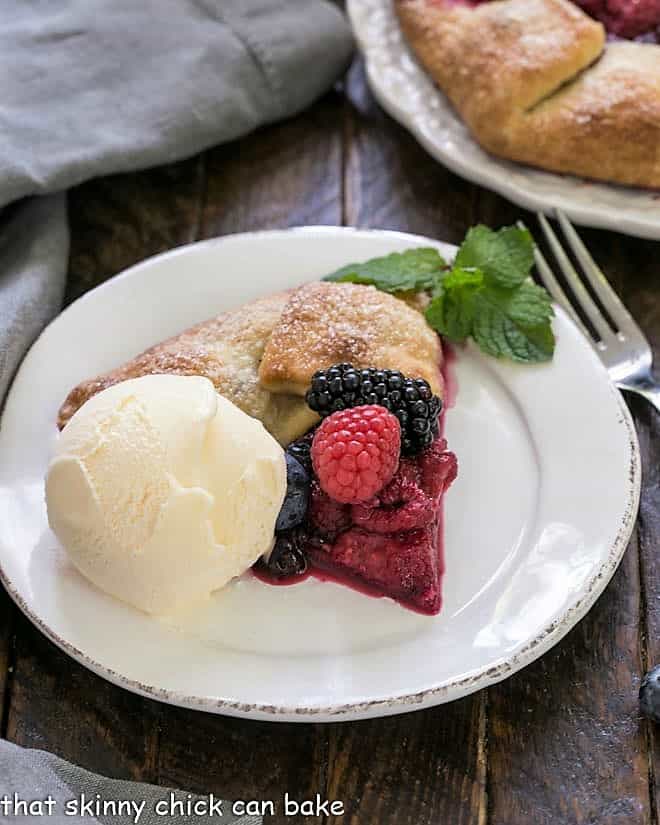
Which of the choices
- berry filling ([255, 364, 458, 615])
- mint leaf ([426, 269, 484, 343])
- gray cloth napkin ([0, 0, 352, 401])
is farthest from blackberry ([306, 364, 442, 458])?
gray cloth napkin ([0, 0, 352, 401])

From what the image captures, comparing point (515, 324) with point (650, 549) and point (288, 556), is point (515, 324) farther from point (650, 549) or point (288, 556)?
point (288, 556)

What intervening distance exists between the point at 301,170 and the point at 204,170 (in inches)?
8.8

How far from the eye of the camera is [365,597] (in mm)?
1562

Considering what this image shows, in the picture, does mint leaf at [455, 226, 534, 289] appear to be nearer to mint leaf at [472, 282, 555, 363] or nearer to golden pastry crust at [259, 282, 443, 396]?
mint leaf at [472, 282, 555, 363]

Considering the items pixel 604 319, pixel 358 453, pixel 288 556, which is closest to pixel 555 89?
pixel 604 319

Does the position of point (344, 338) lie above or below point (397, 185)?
above

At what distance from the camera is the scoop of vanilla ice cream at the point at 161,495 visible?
4.84 ft

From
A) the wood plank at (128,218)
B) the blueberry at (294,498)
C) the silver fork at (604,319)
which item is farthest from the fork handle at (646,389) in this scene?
the wood plank at (128,218)

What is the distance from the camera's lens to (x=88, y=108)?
2209 millimetres

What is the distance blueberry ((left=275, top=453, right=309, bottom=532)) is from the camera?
157cm

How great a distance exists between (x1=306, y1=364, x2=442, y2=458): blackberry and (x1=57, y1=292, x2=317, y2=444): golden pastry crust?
109mm

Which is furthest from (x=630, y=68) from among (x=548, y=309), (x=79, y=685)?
(x=79, y=685)

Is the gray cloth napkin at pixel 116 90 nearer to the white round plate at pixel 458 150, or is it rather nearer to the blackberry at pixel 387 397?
the white round plate at pixel 458 150

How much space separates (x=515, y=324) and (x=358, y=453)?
20.6 inches
